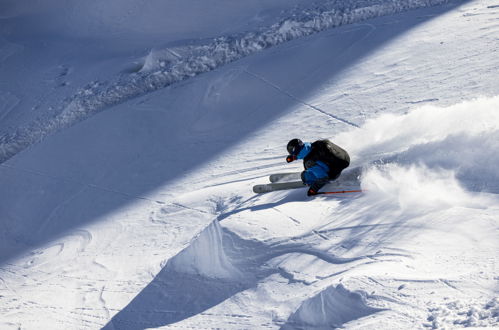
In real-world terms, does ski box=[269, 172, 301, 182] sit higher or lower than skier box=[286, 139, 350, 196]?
lower

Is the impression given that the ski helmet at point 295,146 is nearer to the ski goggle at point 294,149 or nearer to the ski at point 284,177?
the ski goggle at point 294,149

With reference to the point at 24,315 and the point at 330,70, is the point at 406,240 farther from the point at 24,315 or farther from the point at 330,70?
the point at 330,70

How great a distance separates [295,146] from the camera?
623 centimetres

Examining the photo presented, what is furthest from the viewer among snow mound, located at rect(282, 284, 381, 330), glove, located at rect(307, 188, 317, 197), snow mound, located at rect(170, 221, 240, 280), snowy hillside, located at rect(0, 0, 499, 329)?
glove, located at rect(307, 188, 317, 197)

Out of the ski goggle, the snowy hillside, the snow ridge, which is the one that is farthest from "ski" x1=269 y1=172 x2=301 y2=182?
the snow ridge

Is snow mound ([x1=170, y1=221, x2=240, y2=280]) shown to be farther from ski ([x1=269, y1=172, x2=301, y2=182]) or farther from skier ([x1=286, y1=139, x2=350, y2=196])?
ski ([x1=269, y1=172, x2=301, y2=182])

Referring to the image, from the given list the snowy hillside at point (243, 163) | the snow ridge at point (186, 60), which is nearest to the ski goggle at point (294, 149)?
the snowy hillside at point (243, 163)

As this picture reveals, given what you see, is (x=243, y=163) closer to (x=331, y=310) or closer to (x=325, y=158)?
(x=325, y=158)

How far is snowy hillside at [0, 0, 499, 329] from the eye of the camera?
4.92 meters

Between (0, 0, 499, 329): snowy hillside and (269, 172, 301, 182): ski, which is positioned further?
(269, 172, 301, 182): ski

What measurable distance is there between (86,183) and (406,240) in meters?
5.81

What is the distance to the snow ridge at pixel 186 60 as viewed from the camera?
425 inches

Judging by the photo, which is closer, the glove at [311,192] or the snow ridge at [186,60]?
the glove at [311,192]

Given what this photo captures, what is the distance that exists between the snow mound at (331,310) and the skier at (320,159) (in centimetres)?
199
